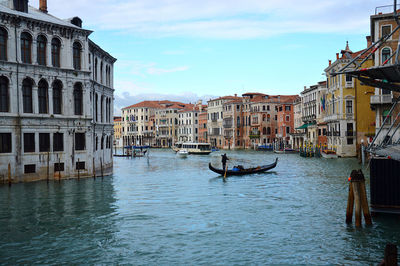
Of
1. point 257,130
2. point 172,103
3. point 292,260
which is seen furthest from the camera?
point 172,103

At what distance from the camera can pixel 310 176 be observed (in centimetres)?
2783

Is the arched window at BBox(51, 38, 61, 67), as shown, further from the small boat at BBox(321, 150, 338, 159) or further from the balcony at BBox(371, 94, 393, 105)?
the small boat at BBox(321, 150, 338, 159)

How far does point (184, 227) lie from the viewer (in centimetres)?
1348

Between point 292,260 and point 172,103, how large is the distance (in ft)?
329

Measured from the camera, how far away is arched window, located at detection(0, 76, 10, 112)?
22.4m

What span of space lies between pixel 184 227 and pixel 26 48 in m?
15.4

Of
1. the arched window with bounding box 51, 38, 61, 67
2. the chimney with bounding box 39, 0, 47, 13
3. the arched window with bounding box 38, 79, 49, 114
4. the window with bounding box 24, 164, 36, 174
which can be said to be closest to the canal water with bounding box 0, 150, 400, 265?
the window with bounding box 24, 164, 36, 174

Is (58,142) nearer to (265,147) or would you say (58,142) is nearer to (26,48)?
(26,48)

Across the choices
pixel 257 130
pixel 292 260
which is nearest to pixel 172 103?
pixel 257 130

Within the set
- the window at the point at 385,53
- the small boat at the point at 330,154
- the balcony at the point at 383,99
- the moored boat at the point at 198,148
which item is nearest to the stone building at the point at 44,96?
the balcony at the point at 383,99

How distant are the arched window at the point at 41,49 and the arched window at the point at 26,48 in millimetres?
485

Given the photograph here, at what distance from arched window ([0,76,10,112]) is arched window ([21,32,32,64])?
153 cm

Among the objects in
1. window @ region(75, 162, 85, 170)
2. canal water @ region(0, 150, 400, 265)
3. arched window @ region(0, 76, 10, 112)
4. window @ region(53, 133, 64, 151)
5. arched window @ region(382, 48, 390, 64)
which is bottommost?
canal water @ region(0, 150, 400, 265)

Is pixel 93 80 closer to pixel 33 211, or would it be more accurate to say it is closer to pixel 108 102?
pixel 108 102
